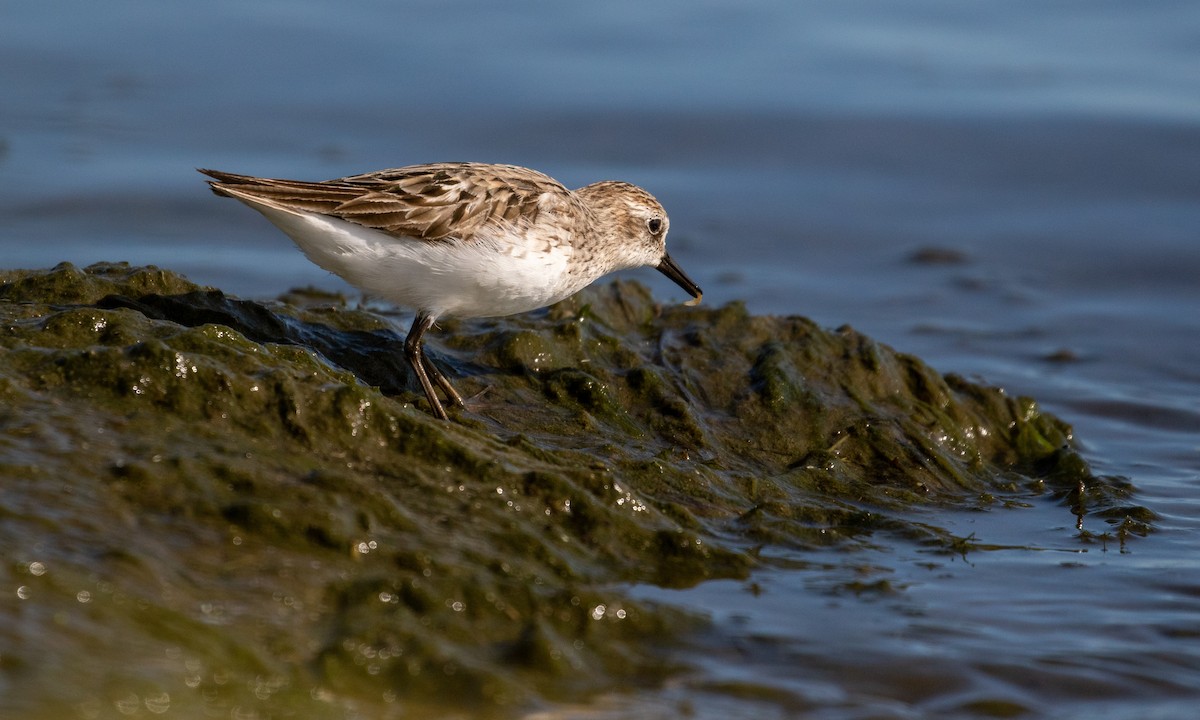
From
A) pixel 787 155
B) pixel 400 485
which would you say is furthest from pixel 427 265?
pixel 787 155

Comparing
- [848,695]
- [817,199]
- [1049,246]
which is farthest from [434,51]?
[848,695]

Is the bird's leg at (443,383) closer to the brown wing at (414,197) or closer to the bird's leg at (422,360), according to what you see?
the bird's leg at (422,360)

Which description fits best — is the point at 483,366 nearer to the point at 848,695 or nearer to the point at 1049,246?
the point at 848,695

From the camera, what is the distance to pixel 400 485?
4.56 m

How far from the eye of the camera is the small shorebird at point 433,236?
239 inches

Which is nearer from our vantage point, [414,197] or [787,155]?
[414,197]

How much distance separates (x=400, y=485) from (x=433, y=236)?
1953mm

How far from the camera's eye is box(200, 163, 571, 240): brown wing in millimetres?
6043

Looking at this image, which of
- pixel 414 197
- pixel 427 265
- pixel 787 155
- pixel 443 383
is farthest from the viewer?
pixel 787 155

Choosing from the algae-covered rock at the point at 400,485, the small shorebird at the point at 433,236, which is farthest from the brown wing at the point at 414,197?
the algae-covered rock at the point at 400,485

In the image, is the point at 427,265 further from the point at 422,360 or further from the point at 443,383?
the point at 443,383

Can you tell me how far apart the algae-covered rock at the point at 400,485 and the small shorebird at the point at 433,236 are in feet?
0.92

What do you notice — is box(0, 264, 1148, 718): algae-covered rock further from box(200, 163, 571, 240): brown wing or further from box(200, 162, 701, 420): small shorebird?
box(200, 163, 571, 240): brown wing

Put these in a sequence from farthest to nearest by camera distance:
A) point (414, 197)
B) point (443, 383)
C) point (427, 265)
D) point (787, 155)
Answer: point (787, 155) → point (414, 197) → point (427, 265) → point (443, 383)
